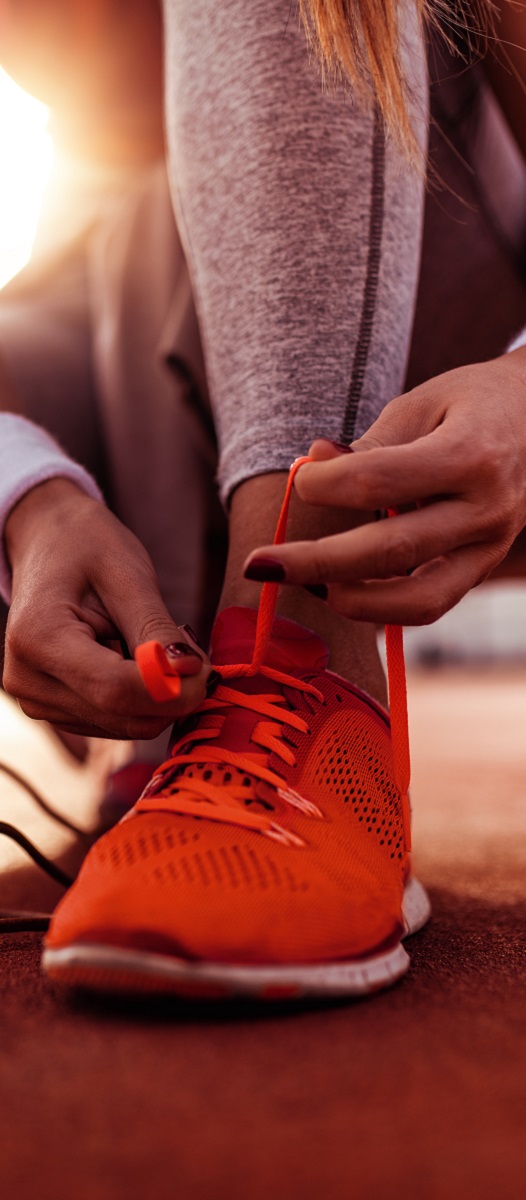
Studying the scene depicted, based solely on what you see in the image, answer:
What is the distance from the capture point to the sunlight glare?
95 centimetres

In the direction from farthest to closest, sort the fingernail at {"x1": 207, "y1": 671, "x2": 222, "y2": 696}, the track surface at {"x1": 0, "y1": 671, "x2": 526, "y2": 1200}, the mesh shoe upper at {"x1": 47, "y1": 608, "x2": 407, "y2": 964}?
1. the fingernail at {"x1": 207, "y1": 671, "x2": 222, "y2": 696}
2. the mesh shoe upper at {"x1": 47, "y1": 608, "x2": 407, "y2": 964}
3. the track surface at {"x1": 0, "y1": 671, "x2": 526, "y2": 1200}

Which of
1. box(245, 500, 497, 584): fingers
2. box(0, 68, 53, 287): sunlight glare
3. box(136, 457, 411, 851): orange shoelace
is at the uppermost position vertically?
box(0, 68, 53, 287): sunlight glare

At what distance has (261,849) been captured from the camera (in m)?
0.36

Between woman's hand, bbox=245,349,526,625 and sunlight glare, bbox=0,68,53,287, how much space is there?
2.43 ft

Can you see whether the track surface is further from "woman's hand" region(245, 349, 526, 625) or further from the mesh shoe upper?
"woman's hand" region(245, 349, 526, 625)

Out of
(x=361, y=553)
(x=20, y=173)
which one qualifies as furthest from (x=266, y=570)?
(x=20, y=173)

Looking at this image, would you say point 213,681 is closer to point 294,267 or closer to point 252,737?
point 252,737

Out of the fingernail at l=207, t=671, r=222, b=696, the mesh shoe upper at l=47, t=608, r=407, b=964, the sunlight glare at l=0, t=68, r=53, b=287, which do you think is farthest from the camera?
the sunlight glare at l=0, t=68, r=53, b=287

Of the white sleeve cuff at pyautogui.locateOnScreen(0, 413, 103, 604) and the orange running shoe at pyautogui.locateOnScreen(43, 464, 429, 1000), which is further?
the white sleeve cuff at pyautogui.locateOnScreen(0, 413, 103, 604)

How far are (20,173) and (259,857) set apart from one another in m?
0.96

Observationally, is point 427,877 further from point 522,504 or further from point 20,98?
point 20,98

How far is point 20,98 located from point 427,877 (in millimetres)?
872

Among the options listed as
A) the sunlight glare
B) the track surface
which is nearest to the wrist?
the track surface

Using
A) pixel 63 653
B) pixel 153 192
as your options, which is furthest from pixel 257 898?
pixel 153 192
